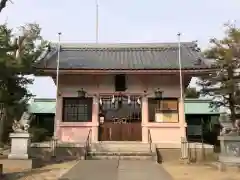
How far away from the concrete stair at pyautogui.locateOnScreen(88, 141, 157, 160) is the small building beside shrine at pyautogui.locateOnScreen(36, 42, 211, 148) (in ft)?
3.96

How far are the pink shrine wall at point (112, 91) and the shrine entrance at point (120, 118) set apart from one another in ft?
1.22

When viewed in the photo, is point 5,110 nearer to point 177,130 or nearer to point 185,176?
point 177,130

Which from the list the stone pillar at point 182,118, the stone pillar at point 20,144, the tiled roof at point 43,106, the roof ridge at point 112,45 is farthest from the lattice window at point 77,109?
the tiled roof at point 43,106

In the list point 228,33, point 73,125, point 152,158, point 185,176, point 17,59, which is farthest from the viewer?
point 228,33

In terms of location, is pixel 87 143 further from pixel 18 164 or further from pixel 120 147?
pixel 18 164

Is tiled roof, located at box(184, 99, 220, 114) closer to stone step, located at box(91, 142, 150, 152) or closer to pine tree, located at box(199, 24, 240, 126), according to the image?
pine tree, located at box(199, 24, 240, 126)

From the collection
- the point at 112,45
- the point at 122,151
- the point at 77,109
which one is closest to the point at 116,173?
the point at 122,151

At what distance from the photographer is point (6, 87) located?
779 inches

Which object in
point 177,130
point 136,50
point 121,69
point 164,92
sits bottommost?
point 177,130

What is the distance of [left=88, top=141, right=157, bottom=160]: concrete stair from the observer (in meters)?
16.1

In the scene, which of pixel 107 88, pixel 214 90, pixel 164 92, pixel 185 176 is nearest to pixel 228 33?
pixel 214 90

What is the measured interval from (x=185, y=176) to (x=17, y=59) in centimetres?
1173

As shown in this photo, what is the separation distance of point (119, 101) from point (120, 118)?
3.52ft

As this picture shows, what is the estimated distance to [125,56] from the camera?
22.8 meters
